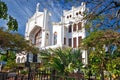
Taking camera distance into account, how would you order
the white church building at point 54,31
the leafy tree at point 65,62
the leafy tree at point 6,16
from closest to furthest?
the leafy tree at point 6,16 < the leafy tree at point 65,62 < the white church building at point 54,31

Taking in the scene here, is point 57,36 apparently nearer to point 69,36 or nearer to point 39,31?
point 69,36

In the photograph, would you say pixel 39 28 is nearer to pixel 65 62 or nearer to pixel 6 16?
pixel 65 62

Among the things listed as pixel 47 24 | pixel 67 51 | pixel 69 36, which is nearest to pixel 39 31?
pixel 47 24

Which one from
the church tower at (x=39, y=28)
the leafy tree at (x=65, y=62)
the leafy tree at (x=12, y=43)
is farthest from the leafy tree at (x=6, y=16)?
the church tower at (x=39, y=28)

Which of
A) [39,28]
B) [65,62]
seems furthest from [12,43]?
[39,28]

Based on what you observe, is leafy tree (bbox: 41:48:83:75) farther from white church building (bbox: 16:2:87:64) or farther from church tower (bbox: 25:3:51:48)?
church tower (bbox: 25:3:51:48)

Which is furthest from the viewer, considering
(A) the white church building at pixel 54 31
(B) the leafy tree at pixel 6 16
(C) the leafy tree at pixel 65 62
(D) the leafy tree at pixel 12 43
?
(A) the white church building at pixel 54 31

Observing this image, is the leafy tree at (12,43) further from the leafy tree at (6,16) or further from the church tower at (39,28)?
the church tower at (39,28)

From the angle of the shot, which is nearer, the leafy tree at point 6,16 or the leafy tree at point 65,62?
the leafy tree at point 6,16

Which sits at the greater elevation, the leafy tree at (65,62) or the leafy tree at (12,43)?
the leafy tree at (12,43)

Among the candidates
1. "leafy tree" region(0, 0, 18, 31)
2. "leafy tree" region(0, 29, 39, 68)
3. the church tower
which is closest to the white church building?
the church tower

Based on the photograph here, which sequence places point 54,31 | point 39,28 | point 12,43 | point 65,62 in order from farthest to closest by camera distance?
point 39,28 < point 54,31 < point 65,62 < point 12,43

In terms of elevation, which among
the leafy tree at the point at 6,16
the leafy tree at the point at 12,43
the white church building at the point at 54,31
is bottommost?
the leafy tree at the point at 6,16

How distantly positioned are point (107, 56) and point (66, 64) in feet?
17.1
